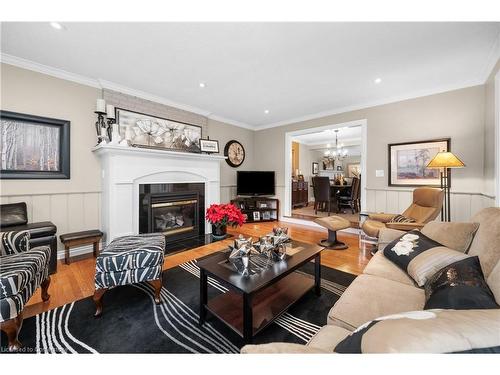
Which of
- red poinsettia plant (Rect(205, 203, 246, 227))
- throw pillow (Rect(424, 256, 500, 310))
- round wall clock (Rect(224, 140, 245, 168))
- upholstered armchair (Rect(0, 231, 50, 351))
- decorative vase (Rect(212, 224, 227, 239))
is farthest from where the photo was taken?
round wall clock (Rect(224, 140, 245, 168))

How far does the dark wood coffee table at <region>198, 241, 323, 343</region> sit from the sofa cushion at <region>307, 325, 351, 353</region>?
1.41 feet

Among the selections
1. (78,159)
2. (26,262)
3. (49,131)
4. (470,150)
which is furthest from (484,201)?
(49,131)

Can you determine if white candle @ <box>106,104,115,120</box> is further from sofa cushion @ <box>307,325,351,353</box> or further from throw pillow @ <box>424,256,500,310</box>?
throw pillow @ <box>424,256,500,310</box>

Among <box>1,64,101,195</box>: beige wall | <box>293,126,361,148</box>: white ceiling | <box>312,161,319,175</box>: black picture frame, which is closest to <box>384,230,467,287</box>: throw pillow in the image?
<box>1,64,101,195</box>: beige wall

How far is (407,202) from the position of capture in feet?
11.1

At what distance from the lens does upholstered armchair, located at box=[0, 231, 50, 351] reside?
3.97 ft

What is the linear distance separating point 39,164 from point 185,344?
9.36ft

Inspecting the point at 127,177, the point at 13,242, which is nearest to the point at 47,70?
the point at 127,177

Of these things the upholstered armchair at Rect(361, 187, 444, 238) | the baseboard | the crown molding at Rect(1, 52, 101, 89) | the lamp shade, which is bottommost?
the baseboard

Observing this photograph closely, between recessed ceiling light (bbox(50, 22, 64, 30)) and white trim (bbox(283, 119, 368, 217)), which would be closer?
recessed ceiling light (bbox(50, 22, 64, 30))

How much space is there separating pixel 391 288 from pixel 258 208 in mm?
3867

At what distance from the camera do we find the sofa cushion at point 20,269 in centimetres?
123

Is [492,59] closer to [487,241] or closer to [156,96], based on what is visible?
[487,241]

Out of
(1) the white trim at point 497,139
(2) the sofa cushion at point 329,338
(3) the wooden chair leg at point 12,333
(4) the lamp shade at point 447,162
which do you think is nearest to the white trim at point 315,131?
(4) the lamp shade at point 447,162
